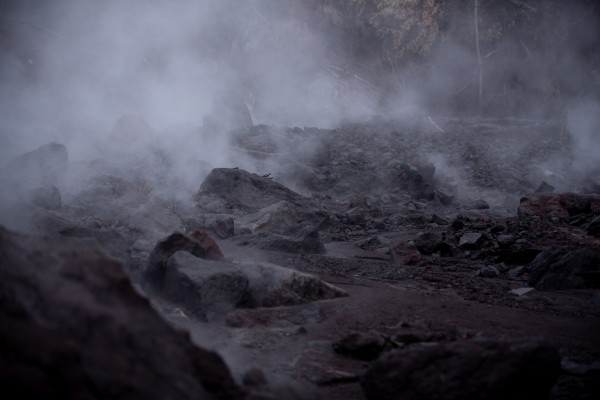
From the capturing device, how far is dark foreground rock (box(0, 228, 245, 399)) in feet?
2.76

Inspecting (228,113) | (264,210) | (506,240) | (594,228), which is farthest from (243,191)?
(228,113)

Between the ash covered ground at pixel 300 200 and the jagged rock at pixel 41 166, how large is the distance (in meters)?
0.03

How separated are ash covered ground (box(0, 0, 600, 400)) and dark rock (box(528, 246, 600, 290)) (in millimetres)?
14

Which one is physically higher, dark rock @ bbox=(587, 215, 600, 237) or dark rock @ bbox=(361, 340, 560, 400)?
dark rock @ bbox=(587, 215, 600, 237)

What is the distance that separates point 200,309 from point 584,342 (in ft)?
6.65

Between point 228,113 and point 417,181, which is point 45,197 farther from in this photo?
point 228,113

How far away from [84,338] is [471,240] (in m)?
4.26

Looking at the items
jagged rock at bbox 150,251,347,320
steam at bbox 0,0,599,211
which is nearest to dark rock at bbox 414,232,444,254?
jagged rock at bbox 150,251,347,320

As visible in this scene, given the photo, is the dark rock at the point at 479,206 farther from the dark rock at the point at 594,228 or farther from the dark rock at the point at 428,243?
the dark rock at the point at 428,243

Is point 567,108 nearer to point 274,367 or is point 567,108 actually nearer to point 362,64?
point 362,64

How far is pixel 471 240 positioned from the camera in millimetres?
4461

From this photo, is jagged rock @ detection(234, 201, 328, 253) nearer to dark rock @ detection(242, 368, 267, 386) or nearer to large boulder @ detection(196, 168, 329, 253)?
large boulder @ detection(196, 168, 329, 253)

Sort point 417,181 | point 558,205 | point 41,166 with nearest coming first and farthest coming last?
point 558,205, point 41,166, point 417,181

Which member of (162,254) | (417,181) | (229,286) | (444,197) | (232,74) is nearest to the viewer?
(229,286)
